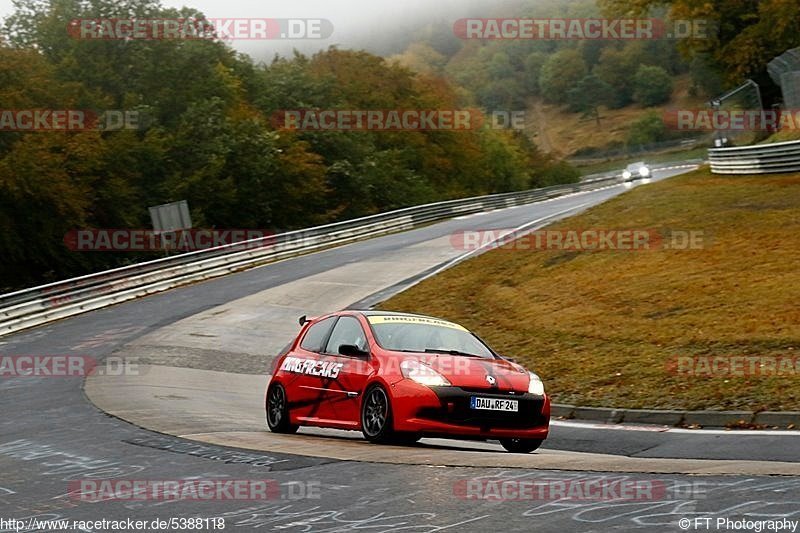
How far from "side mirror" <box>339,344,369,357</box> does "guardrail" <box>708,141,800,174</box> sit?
26.8 meters

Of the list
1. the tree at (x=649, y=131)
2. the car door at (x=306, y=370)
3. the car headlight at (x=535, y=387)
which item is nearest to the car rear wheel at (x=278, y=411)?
the car door at (x=306, y=370)

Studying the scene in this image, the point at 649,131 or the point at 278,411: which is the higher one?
the point at 649,131

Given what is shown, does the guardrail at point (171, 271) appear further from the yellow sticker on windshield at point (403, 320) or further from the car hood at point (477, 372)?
the car hood at point (477, 372)

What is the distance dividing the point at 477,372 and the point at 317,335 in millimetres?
2562

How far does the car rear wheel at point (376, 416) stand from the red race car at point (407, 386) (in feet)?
0.03

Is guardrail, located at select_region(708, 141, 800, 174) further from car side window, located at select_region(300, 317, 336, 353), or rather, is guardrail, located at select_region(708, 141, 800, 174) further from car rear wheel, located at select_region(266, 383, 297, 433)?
car rear wheel, located at select_region(266, 383, 297, 433)

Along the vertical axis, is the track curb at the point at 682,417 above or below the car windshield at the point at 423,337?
below

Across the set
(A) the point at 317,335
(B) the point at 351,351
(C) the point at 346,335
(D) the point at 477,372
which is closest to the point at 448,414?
(D) the point at 477,372

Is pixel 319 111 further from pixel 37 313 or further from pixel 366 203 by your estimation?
pixel 37 313

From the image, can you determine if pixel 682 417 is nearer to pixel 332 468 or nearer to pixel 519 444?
pixel 519 444

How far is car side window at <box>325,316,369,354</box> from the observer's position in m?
12.9

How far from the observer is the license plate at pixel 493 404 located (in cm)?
1164

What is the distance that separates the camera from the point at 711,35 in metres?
60.9

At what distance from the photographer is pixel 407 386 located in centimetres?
1158
